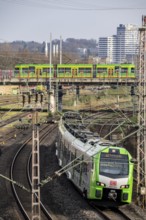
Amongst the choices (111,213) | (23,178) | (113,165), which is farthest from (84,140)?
(23,178)

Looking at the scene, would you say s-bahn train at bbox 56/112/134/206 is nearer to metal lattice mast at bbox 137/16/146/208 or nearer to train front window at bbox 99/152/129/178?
train front window at bbox 99/152/129/178

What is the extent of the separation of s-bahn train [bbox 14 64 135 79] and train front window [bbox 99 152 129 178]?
4703 centimetres

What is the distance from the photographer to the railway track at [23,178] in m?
24.0

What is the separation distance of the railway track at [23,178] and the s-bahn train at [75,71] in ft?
74.9

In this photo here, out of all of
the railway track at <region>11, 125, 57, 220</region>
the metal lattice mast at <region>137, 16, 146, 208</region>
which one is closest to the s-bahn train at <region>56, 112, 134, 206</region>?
the metal lattice mast at <region>137, 16, 146, 208</region>

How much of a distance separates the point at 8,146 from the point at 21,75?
1132 inches

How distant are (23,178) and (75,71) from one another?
42161 millimetres

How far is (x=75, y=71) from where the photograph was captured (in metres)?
72.5

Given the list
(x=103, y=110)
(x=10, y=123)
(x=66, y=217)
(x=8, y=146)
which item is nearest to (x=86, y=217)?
(x=66, y=217)

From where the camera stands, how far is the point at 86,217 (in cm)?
2345

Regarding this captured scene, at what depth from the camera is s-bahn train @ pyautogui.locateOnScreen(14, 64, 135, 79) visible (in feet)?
234

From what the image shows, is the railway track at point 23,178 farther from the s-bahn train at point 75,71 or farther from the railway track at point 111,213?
the s-bahn train at point 75,71

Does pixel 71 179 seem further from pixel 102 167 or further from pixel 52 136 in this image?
pixel 52 136

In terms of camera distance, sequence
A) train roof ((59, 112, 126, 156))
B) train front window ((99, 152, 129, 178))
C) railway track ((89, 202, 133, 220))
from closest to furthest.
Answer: railway track ((89, 202, 133, 220))
train front window ((99, 152, 129, 178))
train roof ((59, 112, 126, 156))
